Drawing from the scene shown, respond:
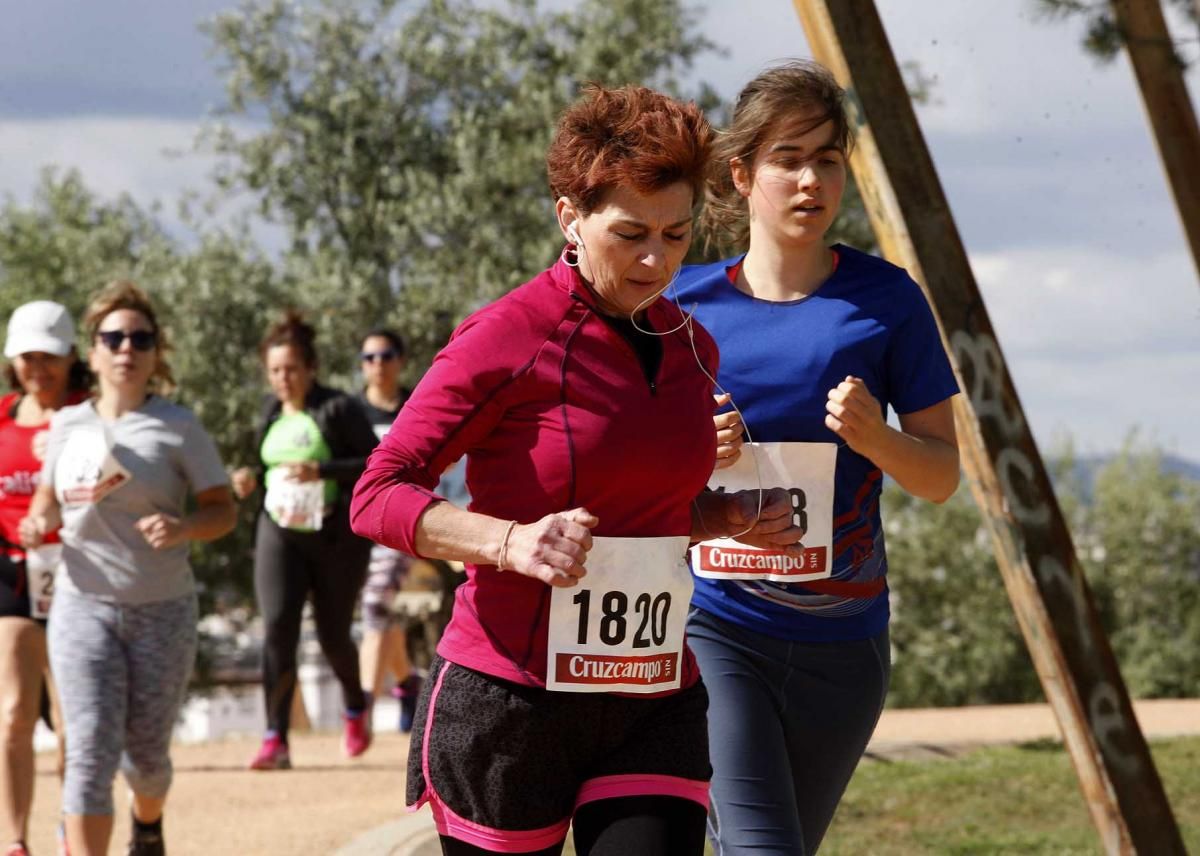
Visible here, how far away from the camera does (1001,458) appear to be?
602cm

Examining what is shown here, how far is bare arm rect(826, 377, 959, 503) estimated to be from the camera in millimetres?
3666

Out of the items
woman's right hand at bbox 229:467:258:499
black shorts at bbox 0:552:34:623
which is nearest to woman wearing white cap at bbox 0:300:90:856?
black shorts at bbox 0:552:34:623

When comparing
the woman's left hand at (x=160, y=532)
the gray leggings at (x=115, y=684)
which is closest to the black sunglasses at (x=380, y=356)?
the gray leggings at (x=115, y=684)

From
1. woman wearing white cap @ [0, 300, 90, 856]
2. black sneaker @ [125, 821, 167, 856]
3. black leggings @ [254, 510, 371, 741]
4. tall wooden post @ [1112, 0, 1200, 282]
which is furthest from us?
black leggings @ [254, 510, 371, 741]

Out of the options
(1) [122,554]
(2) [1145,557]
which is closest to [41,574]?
(1) [122,554]

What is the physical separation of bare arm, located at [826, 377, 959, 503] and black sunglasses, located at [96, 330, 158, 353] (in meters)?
3.16

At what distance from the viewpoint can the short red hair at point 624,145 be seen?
3012 millimetres

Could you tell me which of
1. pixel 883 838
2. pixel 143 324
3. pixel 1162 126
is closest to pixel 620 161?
pixel 143 324

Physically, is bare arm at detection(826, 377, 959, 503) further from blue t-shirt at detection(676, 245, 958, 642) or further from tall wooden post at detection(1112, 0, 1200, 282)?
tall wooden post at detection(1112, 0, 1200, 282)

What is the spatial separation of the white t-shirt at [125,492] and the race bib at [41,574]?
0.38 m

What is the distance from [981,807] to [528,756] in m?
6.20

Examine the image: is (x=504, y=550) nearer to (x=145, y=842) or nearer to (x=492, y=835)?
(x=492, y=835)

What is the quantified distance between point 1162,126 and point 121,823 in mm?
5682

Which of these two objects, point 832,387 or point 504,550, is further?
point 832,387
